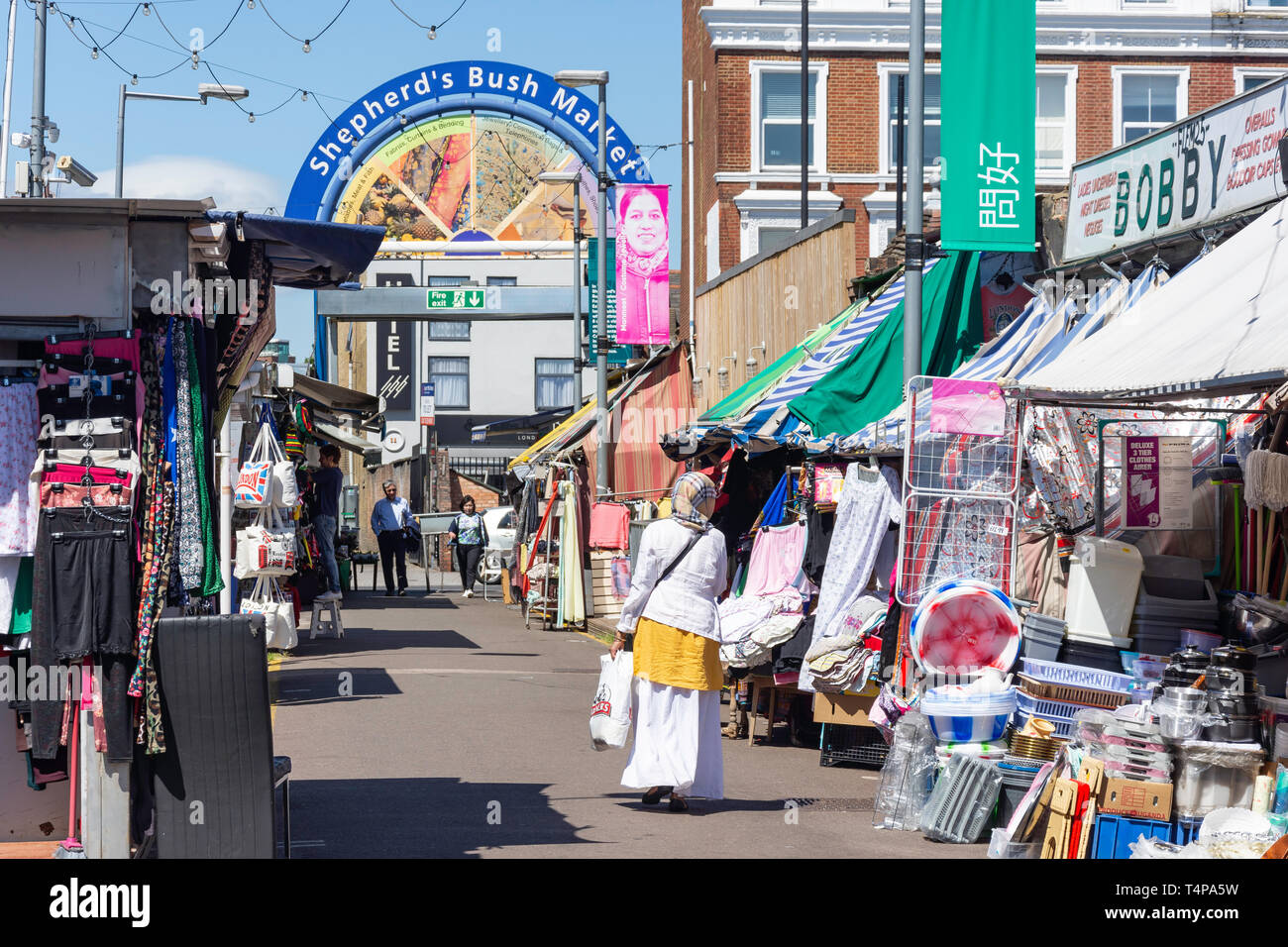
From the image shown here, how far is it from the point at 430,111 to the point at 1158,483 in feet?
95.7

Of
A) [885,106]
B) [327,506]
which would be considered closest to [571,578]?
[327,506]

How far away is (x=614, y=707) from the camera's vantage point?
9.47m

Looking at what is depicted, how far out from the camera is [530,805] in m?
9.25

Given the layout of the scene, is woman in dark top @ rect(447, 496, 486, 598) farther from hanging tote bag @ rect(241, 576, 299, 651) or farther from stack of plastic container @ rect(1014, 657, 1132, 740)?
stack of plastic container @ rect(1014, 657, 1132, 740)

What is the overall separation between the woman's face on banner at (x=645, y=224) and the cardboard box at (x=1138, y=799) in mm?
17894

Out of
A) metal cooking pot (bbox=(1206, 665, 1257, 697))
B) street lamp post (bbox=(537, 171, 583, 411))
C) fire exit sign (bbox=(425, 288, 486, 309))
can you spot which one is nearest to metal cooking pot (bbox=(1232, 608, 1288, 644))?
metal cooking pot (bbox=(1206, 665, 1257, 697))

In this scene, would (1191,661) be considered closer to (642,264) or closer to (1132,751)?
(1132,751)

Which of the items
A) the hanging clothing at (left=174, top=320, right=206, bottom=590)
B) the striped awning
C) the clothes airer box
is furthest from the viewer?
the striped awning

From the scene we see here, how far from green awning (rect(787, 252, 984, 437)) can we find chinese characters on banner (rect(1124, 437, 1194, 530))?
395cm

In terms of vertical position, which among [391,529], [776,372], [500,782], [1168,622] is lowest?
[500,782]

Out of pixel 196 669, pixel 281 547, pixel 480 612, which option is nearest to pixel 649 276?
pixel 480 612

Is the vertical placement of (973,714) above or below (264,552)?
below

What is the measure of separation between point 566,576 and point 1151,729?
16746 mm

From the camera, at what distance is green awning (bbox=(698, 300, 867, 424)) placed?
54.0 feet
